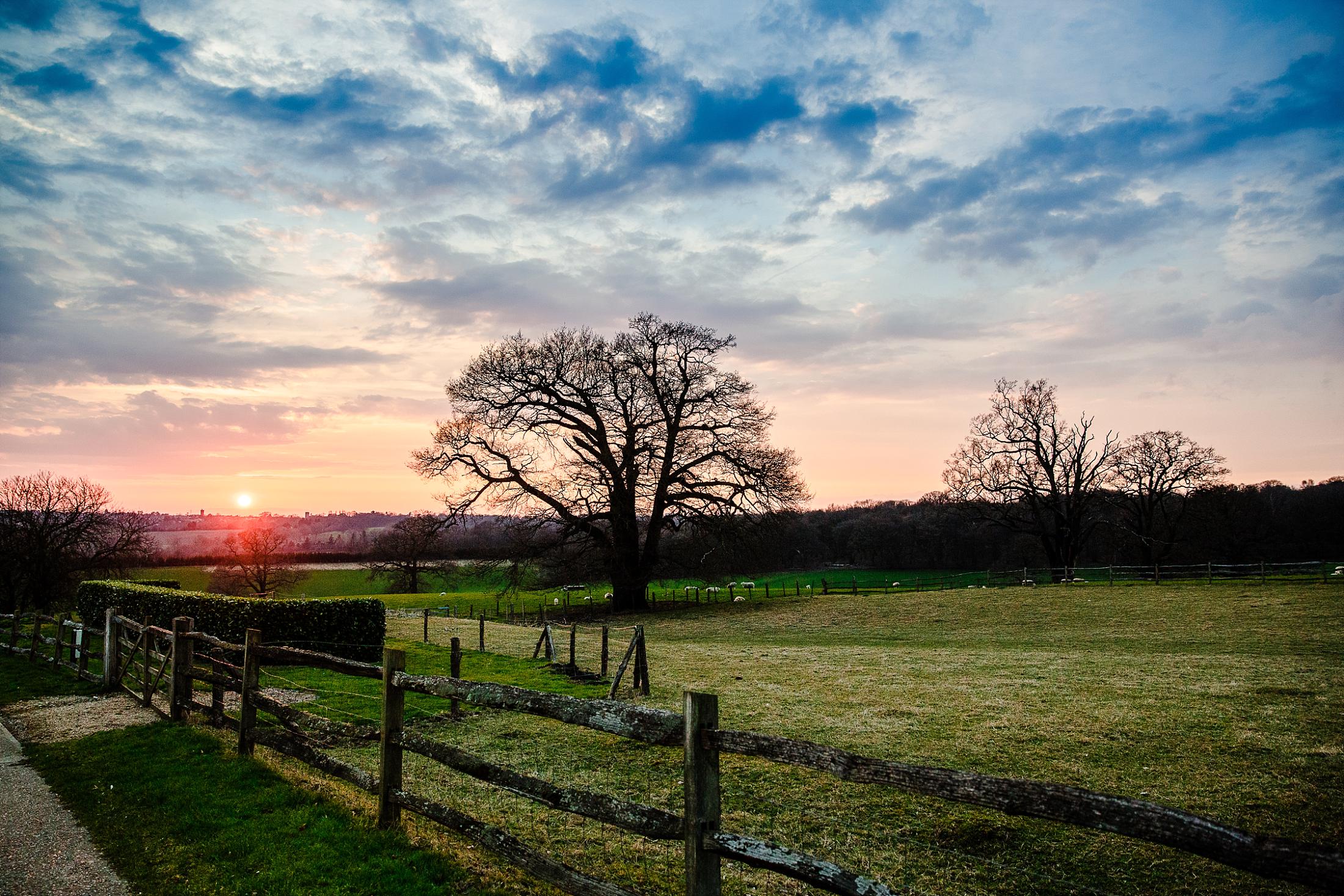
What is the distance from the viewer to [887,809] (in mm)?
7137

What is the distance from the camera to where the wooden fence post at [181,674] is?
10.2 meters

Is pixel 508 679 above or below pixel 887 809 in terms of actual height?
below

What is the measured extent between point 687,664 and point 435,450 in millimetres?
22246

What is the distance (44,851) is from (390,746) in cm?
295

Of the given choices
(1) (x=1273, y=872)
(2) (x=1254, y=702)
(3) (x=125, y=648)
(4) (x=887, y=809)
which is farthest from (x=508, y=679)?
(1) (x=1273, y=872)

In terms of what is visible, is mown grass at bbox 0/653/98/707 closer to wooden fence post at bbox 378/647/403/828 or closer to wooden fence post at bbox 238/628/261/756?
wooden fence post at bbox 238/628/261/756

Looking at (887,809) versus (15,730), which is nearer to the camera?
(887,809)

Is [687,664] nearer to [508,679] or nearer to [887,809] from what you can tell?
[508,679]

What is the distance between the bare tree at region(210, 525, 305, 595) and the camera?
62.0m

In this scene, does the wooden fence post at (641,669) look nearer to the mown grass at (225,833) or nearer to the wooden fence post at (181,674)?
the wooden fence post at (181,674)

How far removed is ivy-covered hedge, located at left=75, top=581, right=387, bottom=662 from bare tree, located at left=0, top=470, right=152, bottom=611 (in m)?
24.6

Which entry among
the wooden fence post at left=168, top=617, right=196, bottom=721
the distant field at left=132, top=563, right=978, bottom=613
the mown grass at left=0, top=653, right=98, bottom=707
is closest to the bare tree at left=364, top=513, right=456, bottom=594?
the distant field at left=132, top=563, right=978, bottom=613

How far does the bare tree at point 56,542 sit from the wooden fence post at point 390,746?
42.4 meters

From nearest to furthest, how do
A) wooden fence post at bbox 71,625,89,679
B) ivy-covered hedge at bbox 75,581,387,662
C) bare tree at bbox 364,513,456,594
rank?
wooden fence post at bbox 71,625,89,679
ivy-covered hedge at bbox 75,581,387,662
bare tree at bbox 364,513,456,594
